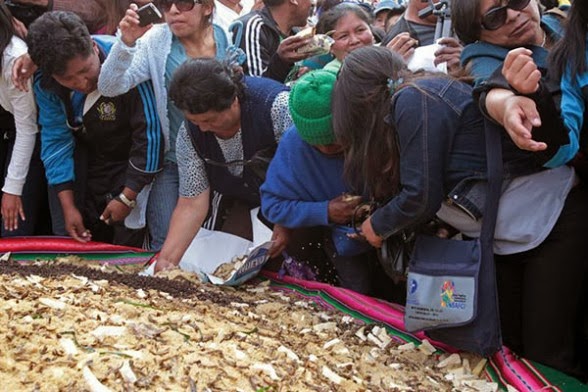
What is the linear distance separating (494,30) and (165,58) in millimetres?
2166

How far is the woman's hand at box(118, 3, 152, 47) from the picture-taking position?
4.62 meters

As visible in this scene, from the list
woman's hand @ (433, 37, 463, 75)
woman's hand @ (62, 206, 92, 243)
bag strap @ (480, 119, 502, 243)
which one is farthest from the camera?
woman's hand @ (62, 206, 92, 243)

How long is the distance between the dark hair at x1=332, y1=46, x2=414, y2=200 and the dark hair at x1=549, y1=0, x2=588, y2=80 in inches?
21.8

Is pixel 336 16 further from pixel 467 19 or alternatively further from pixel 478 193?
pixel 478 193

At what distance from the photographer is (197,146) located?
461 centimetres

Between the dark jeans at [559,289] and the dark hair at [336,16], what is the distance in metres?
1.88

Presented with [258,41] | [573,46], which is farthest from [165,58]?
[573,46]

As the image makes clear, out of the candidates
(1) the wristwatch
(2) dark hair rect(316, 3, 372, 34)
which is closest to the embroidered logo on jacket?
(1) the wristwatch

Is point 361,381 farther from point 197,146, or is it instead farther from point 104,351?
point 197,146

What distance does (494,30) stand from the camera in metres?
3.38

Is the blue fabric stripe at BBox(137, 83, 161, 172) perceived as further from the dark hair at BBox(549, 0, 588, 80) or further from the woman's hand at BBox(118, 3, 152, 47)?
the dark hair at BBox(549, 0, 588, 80)

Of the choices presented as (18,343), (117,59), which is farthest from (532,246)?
(117,59)

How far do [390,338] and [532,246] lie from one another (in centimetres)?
A: 73

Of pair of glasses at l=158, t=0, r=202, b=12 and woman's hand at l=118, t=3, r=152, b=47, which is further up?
pair of glasses at l=158, t=0, r=202, b=12
